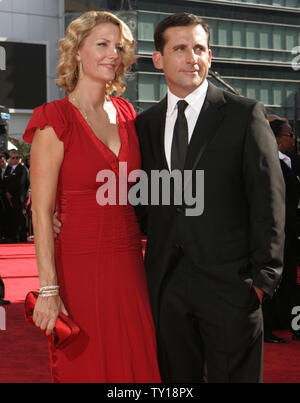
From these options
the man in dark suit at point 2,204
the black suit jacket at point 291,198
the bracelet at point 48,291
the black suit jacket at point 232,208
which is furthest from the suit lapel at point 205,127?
the man in dark suit at point 2,204

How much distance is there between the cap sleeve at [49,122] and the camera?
2857mm

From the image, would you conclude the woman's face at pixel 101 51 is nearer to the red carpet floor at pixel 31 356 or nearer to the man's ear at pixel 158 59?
the man's ear at pixel 158 59

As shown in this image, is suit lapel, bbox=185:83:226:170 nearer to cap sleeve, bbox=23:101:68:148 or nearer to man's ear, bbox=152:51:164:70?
man's ear, bbox=152:51:164:70

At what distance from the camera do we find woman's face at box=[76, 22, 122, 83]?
298cm

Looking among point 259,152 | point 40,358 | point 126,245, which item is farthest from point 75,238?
point 40,358

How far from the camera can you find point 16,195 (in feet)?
50.3

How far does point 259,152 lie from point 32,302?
42.7 inches

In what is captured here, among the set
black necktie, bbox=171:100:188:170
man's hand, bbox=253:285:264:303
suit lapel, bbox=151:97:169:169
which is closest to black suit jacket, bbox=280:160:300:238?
suit lapel, bbox=151:97:169:169

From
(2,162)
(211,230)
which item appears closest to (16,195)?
(2,162)

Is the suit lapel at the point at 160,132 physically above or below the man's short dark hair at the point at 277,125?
below

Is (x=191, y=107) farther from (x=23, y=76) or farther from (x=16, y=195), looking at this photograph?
(x=23, y=76)

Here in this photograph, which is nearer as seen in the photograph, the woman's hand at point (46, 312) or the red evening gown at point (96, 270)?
the woman's hand at point (46, 312)

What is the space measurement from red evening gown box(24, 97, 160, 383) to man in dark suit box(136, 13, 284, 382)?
130mm

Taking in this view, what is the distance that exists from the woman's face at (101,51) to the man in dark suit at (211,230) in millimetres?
206
